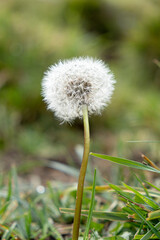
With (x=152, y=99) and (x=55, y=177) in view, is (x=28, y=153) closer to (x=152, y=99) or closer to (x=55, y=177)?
(x=55, y=177)

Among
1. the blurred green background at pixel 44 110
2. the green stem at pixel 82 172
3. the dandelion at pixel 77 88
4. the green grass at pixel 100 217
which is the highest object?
the blurred green background at pixel 44 110

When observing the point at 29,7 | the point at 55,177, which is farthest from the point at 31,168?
the point at 29,7

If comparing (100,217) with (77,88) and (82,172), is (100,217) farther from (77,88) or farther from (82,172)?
(77,88)

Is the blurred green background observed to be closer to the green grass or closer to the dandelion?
the green grass

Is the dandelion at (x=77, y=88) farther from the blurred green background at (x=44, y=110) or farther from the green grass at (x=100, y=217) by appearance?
the blurred green background at (x=44, y=110)

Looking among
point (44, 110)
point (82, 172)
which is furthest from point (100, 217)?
point (44, 110)

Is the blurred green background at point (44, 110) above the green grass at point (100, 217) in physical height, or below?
above

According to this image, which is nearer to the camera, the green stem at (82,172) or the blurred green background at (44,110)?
the green stem at (82,172)

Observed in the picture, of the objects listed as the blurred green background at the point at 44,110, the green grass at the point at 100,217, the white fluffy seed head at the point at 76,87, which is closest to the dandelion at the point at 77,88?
the white fluffy seed head at the point at 76,87
